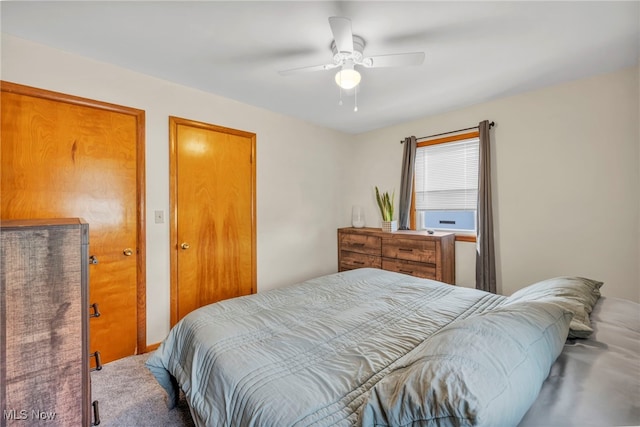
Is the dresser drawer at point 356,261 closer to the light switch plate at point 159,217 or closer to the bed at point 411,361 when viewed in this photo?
the bed at point 411,361

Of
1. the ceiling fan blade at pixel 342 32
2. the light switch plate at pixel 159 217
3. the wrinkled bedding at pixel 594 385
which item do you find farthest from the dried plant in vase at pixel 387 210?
the light switch plate at pixel 159 217

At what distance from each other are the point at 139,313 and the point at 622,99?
14.7 ft

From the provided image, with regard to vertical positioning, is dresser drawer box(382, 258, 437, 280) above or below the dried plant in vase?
below

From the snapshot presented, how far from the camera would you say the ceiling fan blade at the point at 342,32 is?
138 cm

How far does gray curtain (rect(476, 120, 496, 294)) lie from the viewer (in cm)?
279

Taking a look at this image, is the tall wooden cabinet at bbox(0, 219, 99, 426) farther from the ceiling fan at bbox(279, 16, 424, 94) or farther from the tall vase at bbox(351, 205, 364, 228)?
the tall vase at bbox(351, 205, 364, 228)

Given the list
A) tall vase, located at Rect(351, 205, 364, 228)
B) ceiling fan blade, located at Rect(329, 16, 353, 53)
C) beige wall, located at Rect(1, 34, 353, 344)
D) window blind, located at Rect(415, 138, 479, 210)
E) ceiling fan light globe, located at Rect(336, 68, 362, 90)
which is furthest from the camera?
tall vase, located at Rect(351, 205, 364, 228)

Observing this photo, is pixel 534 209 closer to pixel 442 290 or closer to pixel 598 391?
pixel 442 290

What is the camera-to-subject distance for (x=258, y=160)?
10.3ft

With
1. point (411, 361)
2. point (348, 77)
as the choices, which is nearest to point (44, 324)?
point (411, 361)

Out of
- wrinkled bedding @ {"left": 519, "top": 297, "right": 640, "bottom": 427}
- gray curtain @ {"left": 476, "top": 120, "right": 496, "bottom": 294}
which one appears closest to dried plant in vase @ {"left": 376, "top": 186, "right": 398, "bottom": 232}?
gray curtain @ {"left": 476, "top": 120, "right": 496, "bottom": 294}

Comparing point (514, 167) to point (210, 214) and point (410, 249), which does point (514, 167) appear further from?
point (210, 214)

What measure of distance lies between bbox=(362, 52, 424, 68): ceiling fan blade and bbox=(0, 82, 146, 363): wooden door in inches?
78.5

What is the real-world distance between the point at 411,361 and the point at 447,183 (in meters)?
2.95
